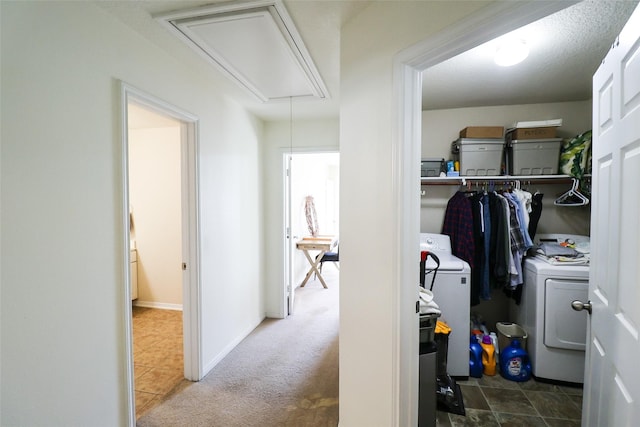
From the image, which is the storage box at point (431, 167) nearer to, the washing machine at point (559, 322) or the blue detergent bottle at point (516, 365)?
the washing machine at point (559, 322)

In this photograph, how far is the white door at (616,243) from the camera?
894mm

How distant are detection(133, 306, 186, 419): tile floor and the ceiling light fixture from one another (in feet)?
10.7

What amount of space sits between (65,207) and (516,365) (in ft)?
10.5

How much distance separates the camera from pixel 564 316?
87.4 inches

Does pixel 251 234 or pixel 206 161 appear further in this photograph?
pixel 251 234

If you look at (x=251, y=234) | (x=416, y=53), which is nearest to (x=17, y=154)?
(x=416, y=53)

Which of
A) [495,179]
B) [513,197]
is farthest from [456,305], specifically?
[495,179]

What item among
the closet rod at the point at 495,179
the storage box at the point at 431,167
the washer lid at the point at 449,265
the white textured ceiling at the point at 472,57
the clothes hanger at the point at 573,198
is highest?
the white textured ceiling at the point at 472,57

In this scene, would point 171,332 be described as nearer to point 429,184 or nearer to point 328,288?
point 328,288

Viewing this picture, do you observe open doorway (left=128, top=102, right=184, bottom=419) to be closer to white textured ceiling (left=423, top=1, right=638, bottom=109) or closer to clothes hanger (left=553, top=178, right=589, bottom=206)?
white textured ceiling (left=423, top=1, right=638, bottom=109)

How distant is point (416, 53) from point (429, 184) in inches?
76.5

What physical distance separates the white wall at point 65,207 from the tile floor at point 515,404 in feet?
6.83

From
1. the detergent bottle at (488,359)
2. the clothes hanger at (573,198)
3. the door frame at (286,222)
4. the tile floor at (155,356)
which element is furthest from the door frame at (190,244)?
the clothes hanger at (573,198)

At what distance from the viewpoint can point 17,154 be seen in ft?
3.66
